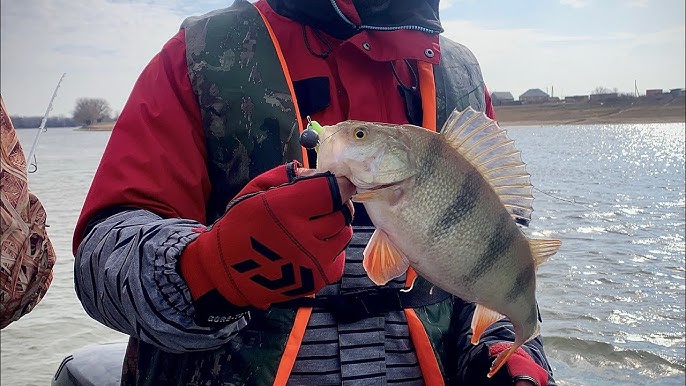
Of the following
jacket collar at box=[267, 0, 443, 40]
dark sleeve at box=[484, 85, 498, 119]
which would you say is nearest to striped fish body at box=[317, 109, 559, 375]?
jacket collar at box=[267, 0, 443, 40]

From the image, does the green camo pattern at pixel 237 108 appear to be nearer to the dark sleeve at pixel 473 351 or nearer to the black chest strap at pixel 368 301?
the black chest strap at pixel 368 301

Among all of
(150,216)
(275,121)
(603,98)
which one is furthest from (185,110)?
(603,98)

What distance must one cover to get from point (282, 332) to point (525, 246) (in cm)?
82

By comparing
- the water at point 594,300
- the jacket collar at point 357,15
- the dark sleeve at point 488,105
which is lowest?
the water at point 594,300

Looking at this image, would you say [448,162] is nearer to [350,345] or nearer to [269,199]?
[269,199]

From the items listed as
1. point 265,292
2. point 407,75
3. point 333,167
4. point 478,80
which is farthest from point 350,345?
point 478,80

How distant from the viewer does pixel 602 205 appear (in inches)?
549

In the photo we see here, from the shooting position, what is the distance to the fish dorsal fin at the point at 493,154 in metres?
1.83

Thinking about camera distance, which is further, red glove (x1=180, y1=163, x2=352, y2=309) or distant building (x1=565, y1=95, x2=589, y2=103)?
distant building (x1=565, y1=95, x2=589, y2=103)

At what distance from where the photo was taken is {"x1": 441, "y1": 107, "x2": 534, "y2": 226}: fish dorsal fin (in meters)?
1.83

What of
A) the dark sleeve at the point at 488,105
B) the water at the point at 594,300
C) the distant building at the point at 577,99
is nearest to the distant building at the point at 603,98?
the distant building at the point at 577,99

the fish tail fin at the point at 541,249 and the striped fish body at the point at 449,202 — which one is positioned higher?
the striped fish body at the point at 449,202

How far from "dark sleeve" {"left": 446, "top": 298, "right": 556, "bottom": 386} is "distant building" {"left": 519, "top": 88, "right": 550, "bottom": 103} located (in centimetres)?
7899

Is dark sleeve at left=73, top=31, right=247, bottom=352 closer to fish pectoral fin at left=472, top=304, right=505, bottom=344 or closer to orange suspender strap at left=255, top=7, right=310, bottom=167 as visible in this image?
orange suspender strap at left=255, top=7, right=310, bottom=167
